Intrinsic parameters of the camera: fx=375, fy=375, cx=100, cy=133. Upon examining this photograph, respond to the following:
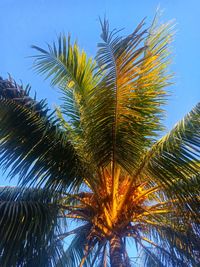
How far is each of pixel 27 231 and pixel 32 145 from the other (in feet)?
4.23

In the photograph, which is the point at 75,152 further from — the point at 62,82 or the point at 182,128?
the point at 182,128

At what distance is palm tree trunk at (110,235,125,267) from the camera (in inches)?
224

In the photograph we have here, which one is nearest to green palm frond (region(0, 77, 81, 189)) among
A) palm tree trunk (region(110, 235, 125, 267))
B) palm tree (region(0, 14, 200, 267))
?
palm tree (region(0, 14, 200, 267))

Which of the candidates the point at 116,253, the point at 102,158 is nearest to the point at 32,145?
the point at 102,158

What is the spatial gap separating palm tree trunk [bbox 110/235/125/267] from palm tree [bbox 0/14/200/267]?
0.6 inches

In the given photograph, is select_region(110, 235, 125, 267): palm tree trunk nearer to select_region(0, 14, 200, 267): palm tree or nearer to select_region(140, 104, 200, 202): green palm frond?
select_region(0, 14, 200, 267): palm tree

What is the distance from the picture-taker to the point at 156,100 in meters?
6.23

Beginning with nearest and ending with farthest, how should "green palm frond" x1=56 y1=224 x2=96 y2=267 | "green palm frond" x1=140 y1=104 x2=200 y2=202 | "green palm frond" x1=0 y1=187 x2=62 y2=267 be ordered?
"green palm frond" x1=0 y1=187 x2=62 y2=267, "green palm frond" x1=140 y1=104 x2=200 y2=202, "green palm frond" x1=56 y1=224 x2=96 y2=267

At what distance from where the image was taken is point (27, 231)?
5.31 meters

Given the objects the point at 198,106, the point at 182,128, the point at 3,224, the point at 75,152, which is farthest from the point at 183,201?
the point at 3,224

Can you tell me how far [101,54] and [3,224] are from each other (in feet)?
9.26

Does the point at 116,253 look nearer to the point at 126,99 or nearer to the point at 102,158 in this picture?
the point at 102,158

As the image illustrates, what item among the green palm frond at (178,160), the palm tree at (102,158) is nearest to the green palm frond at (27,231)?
the palm tree at (102,158)

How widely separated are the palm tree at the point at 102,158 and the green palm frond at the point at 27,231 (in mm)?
14
